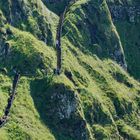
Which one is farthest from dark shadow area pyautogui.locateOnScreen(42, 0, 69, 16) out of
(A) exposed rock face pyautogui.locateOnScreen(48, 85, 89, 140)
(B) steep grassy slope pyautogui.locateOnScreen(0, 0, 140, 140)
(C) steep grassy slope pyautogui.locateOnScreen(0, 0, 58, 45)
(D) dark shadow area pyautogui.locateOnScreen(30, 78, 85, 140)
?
(A) exposed rock face pyautogui.locateOnScreen(48, 85, 89, 140)

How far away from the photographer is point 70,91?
5069 inches

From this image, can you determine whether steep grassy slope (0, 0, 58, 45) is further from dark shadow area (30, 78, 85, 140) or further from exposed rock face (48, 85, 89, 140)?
exposed rock face (48, 85, 89, 140)

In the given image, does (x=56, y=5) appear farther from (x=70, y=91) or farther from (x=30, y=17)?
(x=70, y=91)

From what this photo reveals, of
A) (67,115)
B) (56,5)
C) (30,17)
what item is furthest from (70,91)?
(56,5)

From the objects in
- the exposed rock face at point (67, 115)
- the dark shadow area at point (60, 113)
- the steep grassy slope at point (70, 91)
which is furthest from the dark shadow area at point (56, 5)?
the exposed rock face at point (67, 115)

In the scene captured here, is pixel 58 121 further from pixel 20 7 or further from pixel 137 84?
pixel 137 84

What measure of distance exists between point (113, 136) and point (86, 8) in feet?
204

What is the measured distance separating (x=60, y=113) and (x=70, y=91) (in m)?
6.80

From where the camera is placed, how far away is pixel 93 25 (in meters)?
179

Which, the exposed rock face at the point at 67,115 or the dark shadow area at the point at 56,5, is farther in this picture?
the dark shadow area at the point at 56,5

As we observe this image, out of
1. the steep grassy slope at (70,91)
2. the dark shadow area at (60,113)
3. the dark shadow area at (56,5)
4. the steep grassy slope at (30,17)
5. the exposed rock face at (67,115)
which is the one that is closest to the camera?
the steep grassy slope at (70,91)

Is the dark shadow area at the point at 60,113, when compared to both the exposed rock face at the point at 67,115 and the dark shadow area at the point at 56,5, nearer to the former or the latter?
the exposed rock face at the point at 67,115

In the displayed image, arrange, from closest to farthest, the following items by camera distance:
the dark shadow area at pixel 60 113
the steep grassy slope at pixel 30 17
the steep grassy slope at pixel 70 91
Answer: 1. the steep grassy slope at pixel 70 91
2. the dark shadow area at pixel 60 113
3. the steep grassy slope at pixel 30 17

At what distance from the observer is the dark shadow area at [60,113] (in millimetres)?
125125
